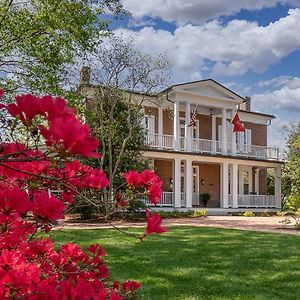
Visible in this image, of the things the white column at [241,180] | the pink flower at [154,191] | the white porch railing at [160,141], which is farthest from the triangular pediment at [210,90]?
the pink flower at [154,191]

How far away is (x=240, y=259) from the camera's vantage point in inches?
304

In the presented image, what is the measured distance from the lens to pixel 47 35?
455 inches

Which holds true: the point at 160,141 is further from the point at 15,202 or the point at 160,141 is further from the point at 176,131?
the point at 15,202

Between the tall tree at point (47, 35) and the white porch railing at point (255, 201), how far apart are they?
16.7m

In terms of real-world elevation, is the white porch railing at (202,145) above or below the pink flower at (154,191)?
above

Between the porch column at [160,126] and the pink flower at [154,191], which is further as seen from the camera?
the porch column at [160,126]

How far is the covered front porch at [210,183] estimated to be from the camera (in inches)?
943

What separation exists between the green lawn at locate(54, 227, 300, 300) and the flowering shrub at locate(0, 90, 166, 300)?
121 inches

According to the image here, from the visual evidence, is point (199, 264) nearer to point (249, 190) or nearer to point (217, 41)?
point (217, 41)

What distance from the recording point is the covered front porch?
24.0m

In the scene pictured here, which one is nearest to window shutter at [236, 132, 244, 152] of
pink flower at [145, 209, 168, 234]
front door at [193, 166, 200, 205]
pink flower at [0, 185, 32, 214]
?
front door at [193, 166, 200, 205]

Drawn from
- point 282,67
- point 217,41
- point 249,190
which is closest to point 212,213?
point 249,190

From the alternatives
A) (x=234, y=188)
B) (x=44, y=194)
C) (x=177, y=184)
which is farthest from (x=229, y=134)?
(x=44, y=194)

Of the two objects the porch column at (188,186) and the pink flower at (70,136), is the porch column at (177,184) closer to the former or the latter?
the porch column at (188,186)
